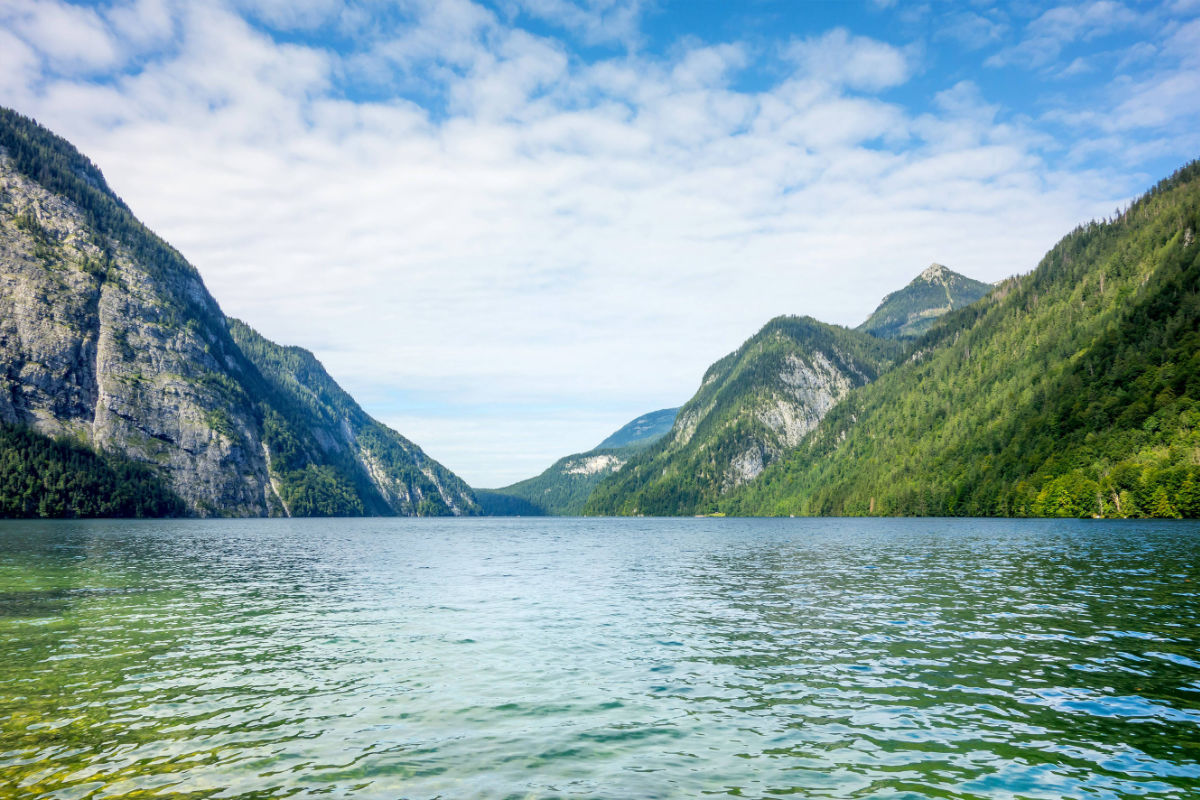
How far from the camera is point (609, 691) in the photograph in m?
24.4

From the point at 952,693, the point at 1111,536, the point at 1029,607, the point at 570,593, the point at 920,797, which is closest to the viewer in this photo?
the point at 920,797

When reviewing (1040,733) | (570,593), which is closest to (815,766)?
(1040,733)

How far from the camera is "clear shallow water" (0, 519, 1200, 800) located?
52.6 feet

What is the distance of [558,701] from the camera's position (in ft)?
76.7

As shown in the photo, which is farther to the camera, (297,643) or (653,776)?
(297,643)

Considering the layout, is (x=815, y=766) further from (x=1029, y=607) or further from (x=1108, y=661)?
(x=1029, y=607)

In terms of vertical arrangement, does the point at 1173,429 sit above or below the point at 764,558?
above

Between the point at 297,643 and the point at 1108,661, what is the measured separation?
35248 mm

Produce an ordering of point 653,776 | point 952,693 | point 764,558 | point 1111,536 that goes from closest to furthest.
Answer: point 653,776, point 952,693, point 764,558, point 1111,536

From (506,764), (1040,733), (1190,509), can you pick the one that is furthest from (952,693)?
(1190,509)

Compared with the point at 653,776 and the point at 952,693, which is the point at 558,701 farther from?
the point at 952,693

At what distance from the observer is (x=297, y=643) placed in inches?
1276

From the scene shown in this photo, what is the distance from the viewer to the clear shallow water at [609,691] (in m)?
16.0

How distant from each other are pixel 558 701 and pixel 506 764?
20.3 ft
